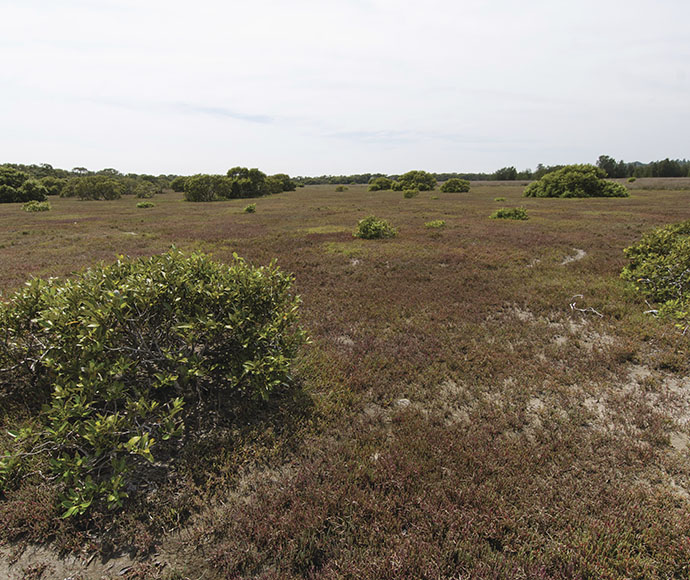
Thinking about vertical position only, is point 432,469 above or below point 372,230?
below

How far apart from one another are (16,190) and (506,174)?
449ft

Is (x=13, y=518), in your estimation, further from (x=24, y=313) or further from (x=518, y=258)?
(x=518, y=258)

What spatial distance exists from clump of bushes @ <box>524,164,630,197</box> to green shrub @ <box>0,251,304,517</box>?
57704 millimetres

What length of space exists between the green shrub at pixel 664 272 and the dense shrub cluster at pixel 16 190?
84.0m

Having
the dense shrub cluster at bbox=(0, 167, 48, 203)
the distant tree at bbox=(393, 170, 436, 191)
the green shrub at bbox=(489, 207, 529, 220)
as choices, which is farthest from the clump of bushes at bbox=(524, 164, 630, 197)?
the dense shrub cluster at bbox=(0, 167, 48, 203)

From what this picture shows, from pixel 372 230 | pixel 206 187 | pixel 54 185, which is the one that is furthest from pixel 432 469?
pixel 54 185

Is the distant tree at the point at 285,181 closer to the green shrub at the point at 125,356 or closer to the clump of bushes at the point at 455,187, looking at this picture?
the clump of bushes at the point at 455,187

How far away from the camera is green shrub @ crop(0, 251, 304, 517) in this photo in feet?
11.4

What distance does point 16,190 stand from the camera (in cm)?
5891

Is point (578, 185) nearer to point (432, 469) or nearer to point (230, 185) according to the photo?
point (432, 469)

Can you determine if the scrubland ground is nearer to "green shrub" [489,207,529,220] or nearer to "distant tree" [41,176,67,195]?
"green shrub" [489,207,529,220]

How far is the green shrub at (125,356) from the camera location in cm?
347

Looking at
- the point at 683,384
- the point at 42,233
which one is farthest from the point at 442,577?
the point at 42,233

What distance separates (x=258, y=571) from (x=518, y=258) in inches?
550
